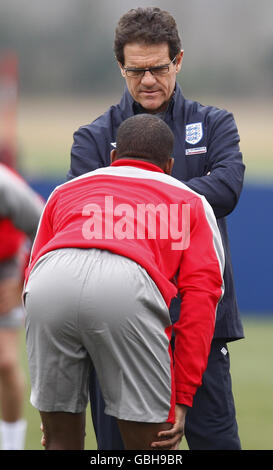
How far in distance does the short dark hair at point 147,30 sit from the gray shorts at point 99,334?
121 centimetres

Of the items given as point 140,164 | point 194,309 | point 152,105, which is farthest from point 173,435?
point 152,105

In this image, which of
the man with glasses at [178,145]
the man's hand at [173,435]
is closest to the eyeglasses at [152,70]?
the man with glasses at [178,145]

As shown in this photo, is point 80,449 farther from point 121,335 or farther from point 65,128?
point 65,128

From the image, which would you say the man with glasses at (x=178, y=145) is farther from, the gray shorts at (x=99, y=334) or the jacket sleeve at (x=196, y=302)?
the gray shorts at (x=99, y=334)

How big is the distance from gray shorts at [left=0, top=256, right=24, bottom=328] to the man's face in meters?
2.06

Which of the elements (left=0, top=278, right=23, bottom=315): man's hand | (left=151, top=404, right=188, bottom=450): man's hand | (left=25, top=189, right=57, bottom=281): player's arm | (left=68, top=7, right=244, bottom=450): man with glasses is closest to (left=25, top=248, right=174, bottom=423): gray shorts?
(left=151, top=404, right=188, bottom=450): man's hand

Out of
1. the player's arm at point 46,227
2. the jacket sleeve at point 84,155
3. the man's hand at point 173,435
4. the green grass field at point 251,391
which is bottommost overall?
the green grass field at point 251,391

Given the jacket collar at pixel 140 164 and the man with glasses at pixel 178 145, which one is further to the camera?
the man with glasses at pixel 178 145

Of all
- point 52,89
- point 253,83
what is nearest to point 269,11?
point 253,83

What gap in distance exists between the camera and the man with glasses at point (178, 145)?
3.79m

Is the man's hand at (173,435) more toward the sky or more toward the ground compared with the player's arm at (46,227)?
more toward the ground

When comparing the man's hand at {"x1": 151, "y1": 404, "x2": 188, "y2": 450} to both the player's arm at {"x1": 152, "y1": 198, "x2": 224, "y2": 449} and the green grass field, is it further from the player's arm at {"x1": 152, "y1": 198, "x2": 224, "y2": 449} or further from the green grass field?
the green grass field

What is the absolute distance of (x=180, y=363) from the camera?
3135 millimetres

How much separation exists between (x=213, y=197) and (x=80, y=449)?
3.75 ft
